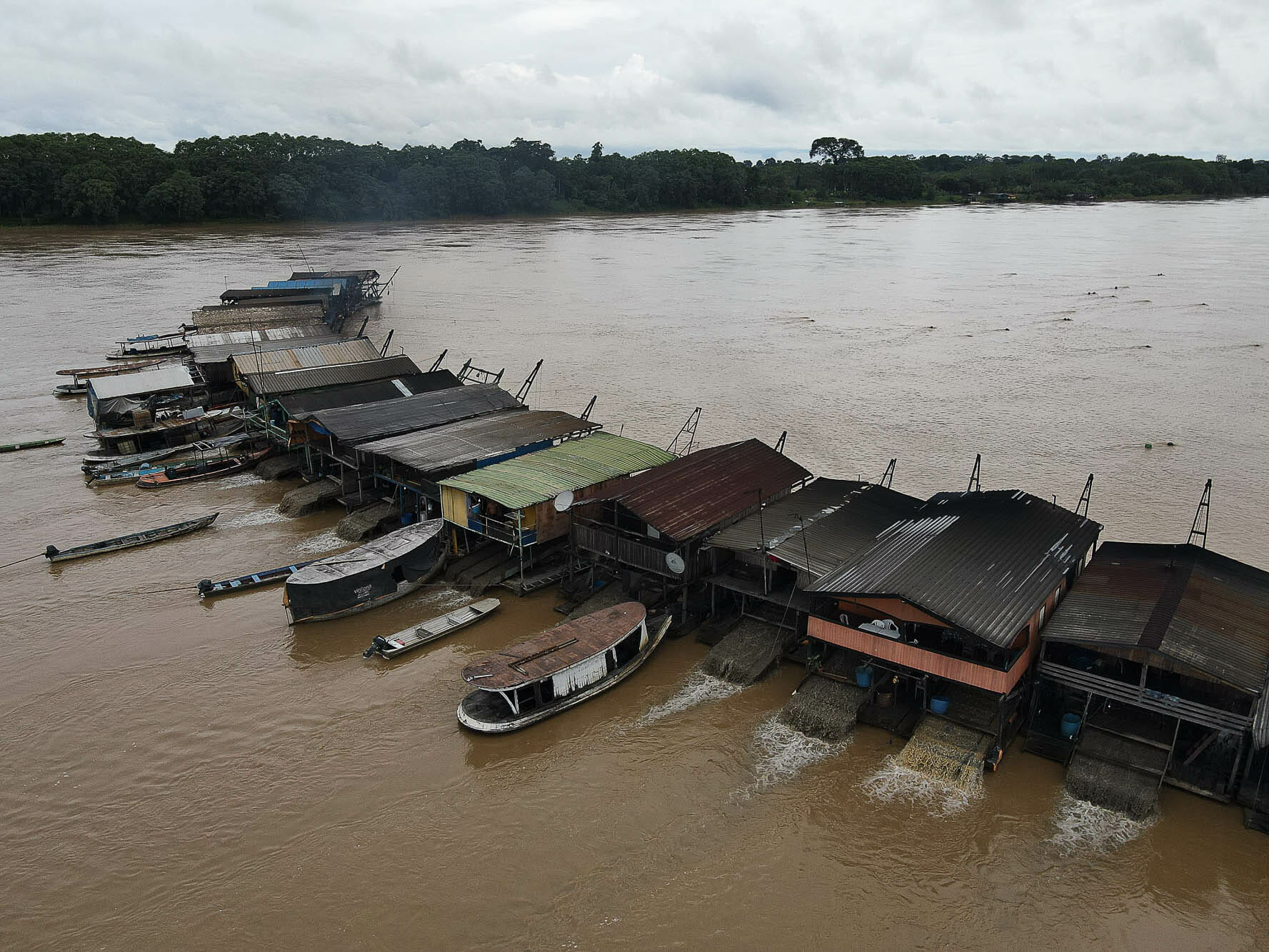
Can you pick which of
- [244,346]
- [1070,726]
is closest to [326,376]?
[244,346]

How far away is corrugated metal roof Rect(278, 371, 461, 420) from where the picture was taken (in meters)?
29.7

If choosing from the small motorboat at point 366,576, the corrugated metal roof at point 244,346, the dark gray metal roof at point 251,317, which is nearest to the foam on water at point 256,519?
the small motorboat at point 366,576

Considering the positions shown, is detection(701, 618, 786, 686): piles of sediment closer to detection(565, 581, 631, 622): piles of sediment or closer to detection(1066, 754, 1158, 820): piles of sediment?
detection(565, 581, 631, 622): piles of sediment

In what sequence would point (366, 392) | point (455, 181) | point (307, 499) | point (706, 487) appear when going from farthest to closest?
point (455, 181)
point (366, 392)
point (307, 499)
point (706, 487)

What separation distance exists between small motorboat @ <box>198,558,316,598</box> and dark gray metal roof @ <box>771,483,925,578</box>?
12.2 metres

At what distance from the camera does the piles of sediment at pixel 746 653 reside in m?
18.0

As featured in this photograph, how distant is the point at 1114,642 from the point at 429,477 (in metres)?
17.1

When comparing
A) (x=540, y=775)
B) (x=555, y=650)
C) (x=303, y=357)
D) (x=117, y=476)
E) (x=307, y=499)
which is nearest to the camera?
(x=540, y=775)

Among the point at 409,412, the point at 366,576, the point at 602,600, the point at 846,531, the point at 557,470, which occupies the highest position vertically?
the point at 409,412

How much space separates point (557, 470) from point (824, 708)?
1004cm

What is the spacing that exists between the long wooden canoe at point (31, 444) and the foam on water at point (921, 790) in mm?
35338

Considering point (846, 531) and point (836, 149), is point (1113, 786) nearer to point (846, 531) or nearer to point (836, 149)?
point (846, 531)

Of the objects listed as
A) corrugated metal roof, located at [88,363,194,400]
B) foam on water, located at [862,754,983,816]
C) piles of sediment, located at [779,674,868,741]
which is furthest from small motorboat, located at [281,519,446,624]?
corrugated metal roof, located at [88,363,194,400]

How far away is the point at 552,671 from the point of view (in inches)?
658
